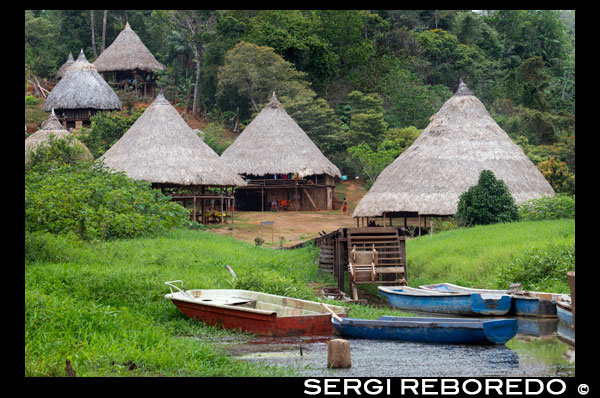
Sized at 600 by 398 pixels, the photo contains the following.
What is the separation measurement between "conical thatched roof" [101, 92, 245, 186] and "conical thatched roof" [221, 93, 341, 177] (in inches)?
142

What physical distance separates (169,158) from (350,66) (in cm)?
1762

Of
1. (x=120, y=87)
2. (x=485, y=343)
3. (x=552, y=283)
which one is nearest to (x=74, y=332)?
(x=485, y=343)

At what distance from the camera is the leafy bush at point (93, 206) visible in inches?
535

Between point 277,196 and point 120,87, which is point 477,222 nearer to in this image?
point 277,196

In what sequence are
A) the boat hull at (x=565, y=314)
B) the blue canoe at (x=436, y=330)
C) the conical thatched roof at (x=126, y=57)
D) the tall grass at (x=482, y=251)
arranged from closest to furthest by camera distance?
the blue canoe at (x=436, y=330) → the boat hull at (x=565, y=314) → the tall grass at (x=482, y=251) → the conical thatched roof at (x=126, y=57)

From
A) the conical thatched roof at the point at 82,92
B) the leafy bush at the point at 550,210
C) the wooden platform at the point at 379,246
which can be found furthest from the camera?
the conical thatched roof at the point at 82,92

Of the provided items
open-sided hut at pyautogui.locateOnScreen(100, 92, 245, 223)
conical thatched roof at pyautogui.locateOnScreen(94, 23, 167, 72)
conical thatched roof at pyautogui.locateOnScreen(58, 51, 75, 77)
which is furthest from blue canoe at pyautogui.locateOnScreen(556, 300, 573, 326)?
conical thatched roof at pyautogui.locateOnScreen(58, 51, 75, 77)

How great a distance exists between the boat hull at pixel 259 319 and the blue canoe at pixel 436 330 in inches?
10.6

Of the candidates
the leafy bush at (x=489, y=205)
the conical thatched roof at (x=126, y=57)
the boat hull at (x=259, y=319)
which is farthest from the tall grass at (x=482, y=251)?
the conical thatched roof at (x=126, y=57)

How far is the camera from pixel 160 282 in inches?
402

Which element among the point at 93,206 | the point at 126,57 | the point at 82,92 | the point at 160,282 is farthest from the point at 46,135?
the point at 160,282

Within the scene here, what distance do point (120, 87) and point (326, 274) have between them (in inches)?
1106

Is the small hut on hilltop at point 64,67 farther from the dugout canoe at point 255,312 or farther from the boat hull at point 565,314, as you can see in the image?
the boat hull at point 565,314

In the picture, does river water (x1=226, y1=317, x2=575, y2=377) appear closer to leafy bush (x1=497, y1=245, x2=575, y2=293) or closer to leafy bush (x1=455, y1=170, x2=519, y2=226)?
leafy bush (x1=497, y1=245, x2=575, y2=293)
